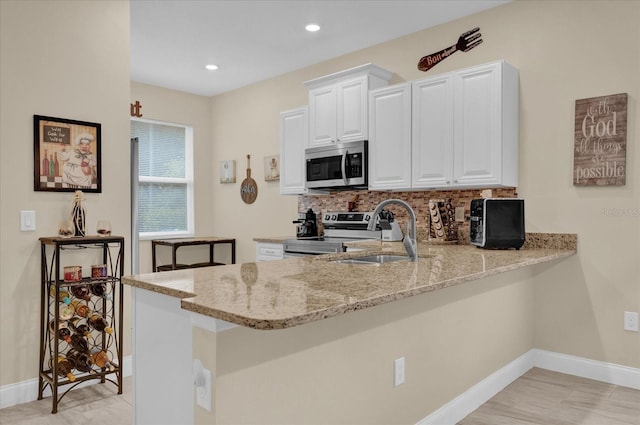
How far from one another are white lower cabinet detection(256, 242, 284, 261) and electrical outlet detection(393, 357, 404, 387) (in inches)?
97.2

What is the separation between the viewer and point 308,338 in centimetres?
160

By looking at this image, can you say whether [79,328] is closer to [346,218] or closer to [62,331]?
[62,331]

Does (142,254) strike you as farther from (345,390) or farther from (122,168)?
(345,390)

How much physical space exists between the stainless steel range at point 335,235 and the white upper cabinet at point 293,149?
0.44 meters

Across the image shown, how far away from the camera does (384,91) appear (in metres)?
3.79

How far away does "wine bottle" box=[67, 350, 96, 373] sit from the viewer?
2766 mm

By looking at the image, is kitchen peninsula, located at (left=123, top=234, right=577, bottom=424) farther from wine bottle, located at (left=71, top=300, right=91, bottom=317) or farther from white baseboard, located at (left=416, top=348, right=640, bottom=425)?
wine bottle, located at (left=71, top=300, right=91, bottom=317)

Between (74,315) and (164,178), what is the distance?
316 cm

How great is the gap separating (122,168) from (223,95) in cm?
298

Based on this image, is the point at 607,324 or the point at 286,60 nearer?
the point at 607,324

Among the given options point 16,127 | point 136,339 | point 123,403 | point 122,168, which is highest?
point 16,127

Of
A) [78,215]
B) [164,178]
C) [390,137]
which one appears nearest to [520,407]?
[390,137]

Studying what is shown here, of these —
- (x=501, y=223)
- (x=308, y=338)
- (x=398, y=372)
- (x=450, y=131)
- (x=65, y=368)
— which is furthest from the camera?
(x=450, y=131)

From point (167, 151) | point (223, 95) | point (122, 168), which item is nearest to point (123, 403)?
point (122, 168)
